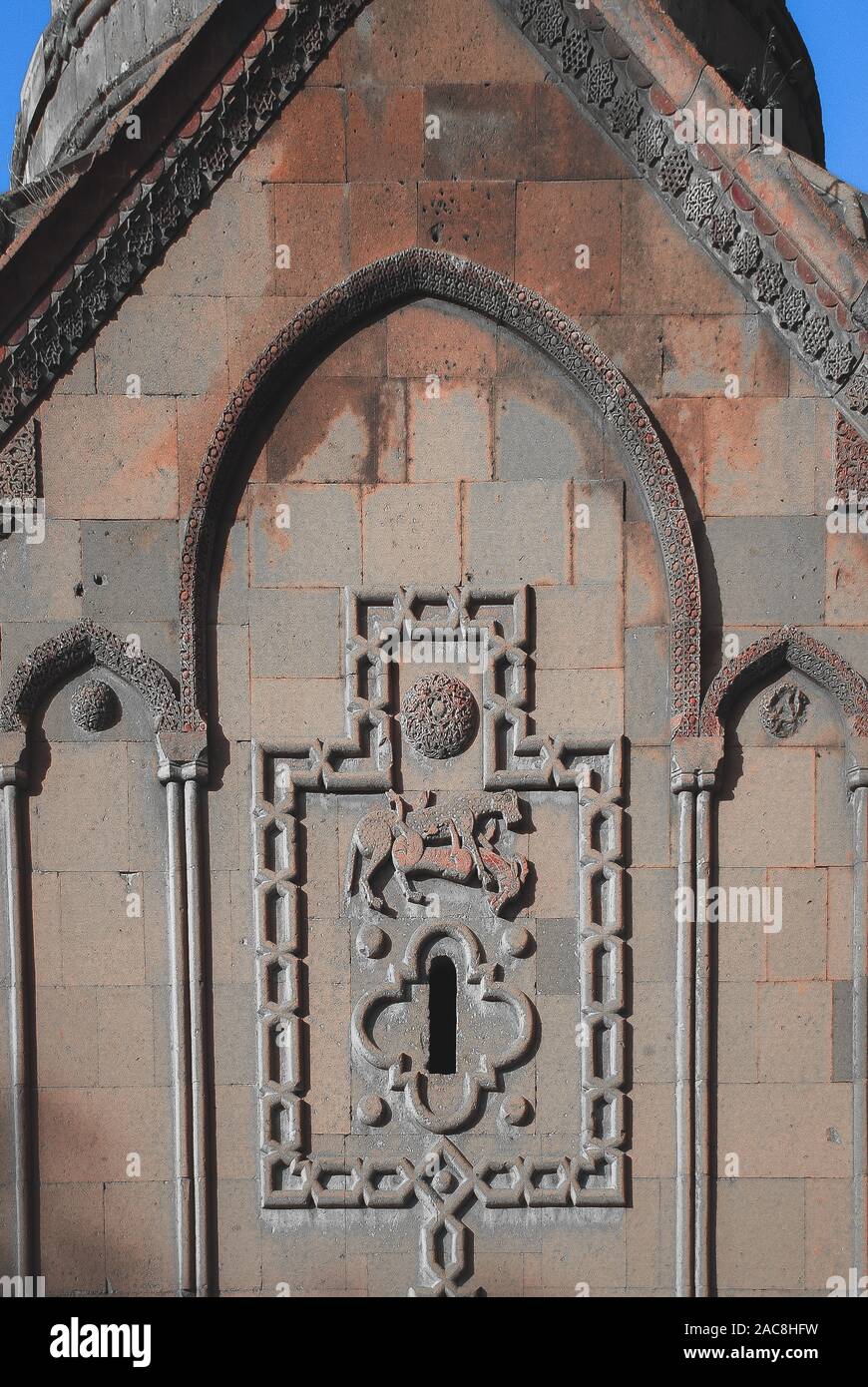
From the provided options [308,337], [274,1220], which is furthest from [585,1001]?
[308,337]

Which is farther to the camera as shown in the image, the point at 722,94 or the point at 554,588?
the point at 554,588

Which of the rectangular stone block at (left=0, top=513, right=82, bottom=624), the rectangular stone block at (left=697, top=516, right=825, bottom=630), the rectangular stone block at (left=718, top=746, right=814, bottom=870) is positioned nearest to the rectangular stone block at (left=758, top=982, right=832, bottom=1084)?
the rectangular stone block at (left=718, top=746, right=814, bottom=870)

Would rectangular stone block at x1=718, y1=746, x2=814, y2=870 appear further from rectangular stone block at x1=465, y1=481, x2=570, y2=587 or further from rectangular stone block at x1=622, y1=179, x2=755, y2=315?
rectangular stone block at x1=622, y1=179, x2=755, y2=315

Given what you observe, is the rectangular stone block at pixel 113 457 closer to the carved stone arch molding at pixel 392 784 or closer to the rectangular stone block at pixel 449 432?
the carved stone arch molding at pixel 392 784

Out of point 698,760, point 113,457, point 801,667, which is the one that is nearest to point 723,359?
point 801,667

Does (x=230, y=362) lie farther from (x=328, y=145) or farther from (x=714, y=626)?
(x=714, y=626)

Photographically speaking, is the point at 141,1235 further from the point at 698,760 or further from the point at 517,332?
the point at 517,332
